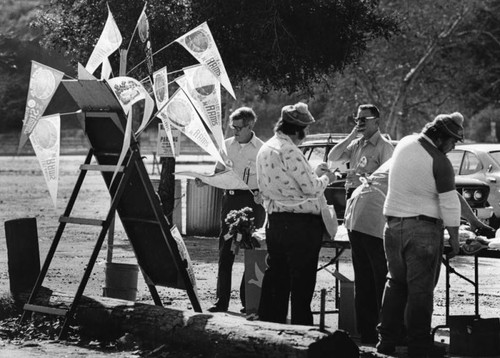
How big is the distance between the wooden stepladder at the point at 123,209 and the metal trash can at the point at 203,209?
8.03m

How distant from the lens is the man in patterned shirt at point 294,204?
864 centimetres

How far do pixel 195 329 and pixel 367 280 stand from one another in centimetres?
150

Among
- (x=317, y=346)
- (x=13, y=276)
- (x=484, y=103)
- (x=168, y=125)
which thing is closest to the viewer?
(x=317, y=346)

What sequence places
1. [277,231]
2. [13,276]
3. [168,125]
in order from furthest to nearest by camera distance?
[13,276], [168,125], [277,231]

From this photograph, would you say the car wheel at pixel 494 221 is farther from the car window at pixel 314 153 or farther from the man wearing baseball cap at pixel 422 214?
the man wearing baseball cap at pixel 422 214

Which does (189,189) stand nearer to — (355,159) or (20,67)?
(355,159)

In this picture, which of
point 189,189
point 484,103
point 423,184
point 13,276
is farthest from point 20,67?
point 423,184

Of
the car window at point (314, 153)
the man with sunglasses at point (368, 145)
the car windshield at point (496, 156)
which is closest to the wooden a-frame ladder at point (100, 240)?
the man with sunglasses at point (368, 145)

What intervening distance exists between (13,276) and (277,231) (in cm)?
286

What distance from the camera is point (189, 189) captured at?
18.2 metres

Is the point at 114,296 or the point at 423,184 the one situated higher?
the point at 423,184

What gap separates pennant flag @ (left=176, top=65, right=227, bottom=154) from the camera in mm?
9422

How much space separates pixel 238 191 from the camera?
34.8ft

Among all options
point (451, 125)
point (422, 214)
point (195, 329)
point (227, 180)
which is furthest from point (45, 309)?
point (451, 125)
